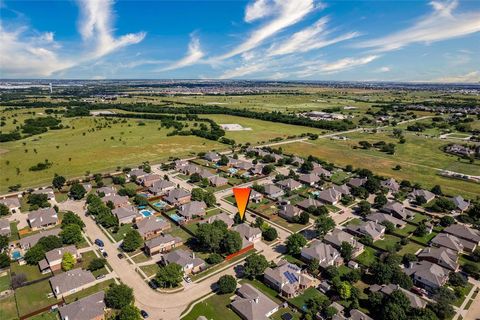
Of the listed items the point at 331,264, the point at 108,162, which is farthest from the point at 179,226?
the point at 108,162

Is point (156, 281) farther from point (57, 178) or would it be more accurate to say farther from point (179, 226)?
point (57, 178)

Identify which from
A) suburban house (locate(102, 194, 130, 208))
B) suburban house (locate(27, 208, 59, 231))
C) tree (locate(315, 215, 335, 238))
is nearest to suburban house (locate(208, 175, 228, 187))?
suburban house (locate(102, 194, 130, 208))

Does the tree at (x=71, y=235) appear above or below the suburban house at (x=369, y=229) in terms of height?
above

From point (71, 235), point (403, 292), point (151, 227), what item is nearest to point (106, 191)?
point (71, 235)

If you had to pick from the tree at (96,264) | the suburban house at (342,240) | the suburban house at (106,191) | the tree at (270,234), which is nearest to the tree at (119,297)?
the tree at (96,264)

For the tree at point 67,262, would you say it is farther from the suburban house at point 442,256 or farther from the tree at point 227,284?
the suburban house at point 442,256

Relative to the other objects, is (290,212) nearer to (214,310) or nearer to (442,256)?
(442,256)

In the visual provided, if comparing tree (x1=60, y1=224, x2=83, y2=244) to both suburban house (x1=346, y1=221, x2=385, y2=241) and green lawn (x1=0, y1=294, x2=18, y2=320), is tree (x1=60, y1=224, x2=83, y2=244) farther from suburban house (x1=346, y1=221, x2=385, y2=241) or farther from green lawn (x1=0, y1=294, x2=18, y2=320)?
suburban house (x1=346, y1=221, x2=385, y2=241)
